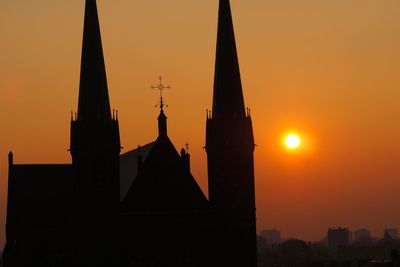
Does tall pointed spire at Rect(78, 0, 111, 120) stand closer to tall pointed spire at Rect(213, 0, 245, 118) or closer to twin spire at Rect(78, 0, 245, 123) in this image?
twin spire at Rect(78, 0, 245, 123)

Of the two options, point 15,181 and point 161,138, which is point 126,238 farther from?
point 15,181

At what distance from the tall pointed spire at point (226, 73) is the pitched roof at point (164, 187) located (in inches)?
174

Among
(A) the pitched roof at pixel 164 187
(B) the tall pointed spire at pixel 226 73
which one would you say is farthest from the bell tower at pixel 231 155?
(A) the pitched roof at pixel 164 187

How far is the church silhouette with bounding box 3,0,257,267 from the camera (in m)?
74.6

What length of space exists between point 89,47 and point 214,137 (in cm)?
1041

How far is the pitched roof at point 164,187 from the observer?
75.5 m

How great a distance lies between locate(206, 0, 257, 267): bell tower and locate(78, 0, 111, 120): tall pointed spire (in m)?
7.86

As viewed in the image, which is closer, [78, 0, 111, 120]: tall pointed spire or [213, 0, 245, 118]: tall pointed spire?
[78, 0, 111, 120]: tall pointed spire

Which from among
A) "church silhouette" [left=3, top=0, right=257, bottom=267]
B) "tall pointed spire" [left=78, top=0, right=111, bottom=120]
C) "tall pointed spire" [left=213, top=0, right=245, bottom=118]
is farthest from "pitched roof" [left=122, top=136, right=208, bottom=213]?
"tall pointed spire" [left=78, top=0, right=111, bottom=120]

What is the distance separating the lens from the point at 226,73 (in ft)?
247

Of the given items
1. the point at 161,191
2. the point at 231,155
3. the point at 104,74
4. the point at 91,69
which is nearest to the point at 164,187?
the point at 161,191

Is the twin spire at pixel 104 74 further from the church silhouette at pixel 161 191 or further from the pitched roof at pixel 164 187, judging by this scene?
the pitched roof at pixel 164 187

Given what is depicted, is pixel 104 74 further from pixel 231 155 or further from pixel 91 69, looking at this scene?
pixel 231 155

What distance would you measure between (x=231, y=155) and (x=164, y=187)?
512 centimetres
